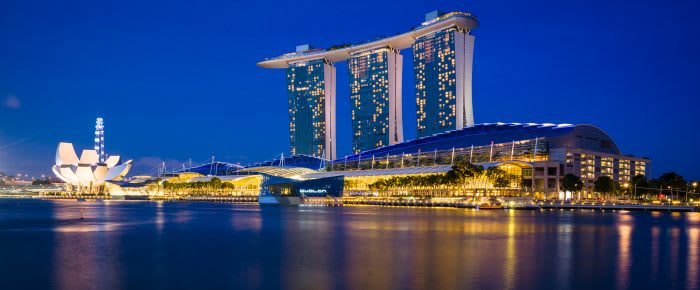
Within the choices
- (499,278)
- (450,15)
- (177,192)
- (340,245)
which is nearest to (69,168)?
(177,192)

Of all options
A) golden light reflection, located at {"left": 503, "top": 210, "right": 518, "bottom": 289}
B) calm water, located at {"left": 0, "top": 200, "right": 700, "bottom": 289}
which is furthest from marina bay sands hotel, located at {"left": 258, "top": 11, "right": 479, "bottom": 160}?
golden light reflection, located at {"left": 503, "top": 210, "right": 518, "bottom": 289}

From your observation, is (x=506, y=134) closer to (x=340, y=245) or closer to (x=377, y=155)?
(x=377, y=155)

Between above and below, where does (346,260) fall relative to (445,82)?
below

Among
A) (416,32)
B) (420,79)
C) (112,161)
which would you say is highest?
(416,32)

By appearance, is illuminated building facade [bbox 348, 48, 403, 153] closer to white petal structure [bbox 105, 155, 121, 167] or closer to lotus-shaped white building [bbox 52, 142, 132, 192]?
lotus-shaped white building [bbox 52, 142, 132, 192]

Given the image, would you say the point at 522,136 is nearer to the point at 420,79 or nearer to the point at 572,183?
the point at 572,183

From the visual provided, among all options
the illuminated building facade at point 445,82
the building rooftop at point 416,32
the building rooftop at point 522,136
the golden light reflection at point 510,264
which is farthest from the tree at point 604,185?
the golden light reflection at point 510,264

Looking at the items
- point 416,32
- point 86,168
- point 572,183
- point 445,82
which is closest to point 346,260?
point 572,183
